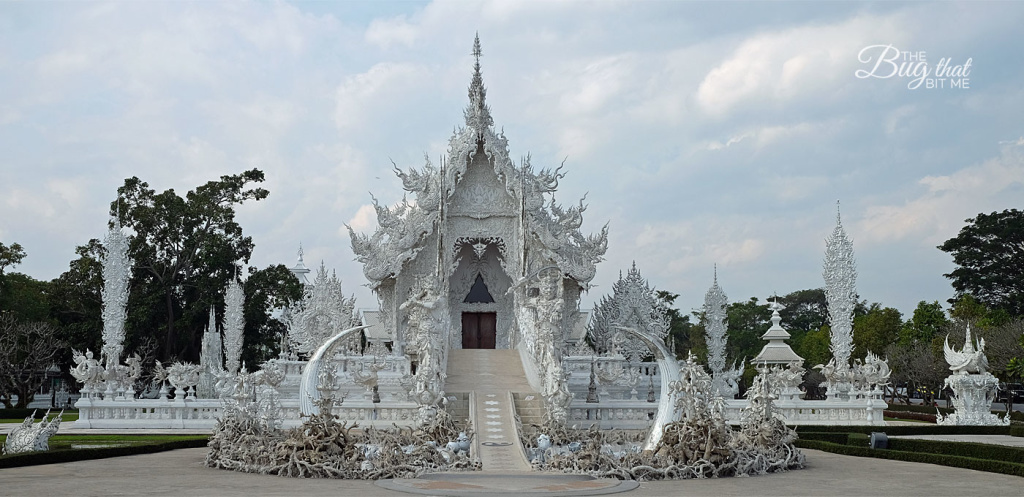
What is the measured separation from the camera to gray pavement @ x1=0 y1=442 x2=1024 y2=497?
34.3ft

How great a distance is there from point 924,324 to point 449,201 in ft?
68.0

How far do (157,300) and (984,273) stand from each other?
33436 millimetres

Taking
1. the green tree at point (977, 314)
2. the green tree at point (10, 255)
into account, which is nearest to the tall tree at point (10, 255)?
the green tree at point (10, 255)

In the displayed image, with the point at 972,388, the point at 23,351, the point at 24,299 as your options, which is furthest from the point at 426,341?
the point at 24,299

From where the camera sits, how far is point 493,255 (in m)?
29.3

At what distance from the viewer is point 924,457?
47.5 ft

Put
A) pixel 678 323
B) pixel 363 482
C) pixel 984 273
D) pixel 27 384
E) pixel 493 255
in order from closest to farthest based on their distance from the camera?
pixel 363 482, pixel 493 255, pixel 27 384, pixel 984 273, pixel 678 323

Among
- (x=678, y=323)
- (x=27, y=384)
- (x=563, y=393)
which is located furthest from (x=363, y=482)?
(x=678, y=323)

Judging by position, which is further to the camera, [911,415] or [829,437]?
[911,415]

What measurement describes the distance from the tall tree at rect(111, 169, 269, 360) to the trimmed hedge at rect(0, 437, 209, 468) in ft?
68.7

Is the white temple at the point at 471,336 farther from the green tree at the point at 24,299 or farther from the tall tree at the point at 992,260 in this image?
the tall tree at the point at 992,260

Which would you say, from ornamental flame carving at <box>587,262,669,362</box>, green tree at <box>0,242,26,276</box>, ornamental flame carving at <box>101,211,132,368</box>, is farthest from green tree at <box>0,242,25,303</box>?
ornamental flame carving at <box>587,262,669,362</box>

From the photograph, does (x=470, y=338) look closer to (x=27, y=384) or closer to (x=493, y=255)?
(x=493, y=255)

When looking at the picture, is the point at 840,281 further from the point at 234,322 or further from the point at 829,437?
the point at 234,322
